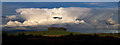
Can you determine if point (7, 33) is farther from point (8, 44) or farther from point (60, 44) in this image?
point (60, 44)

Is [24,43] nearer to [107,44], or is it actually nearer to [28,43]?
[28,43]

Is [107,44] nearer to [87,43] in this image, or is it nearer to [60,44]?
[87,43]

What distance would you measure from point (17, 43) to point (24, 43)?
8.16 ft

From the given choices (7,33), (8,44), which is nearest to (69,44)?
(8,44)

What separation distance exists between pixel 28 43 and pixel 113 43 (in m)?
A: 27.5

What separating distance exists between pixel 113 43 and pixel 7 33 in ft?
135

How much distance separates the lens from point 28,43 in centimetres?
5712

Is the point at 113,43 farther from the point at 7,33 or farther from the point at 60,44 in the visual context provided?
the point at 7,33

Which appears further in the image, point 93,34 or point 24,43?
point 93,34

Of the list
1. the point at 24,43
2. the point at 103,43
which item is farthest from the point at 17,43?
the point at 103,43

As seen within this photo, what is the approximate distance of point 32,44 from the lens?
183 ft

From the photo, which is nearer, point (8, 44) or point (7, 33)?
point (8, 44)

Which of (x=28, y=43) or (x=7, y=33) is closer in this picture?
(x=28, y=43)

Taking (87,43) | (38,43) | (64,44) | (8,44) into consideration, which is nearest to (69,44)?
(64,44)
